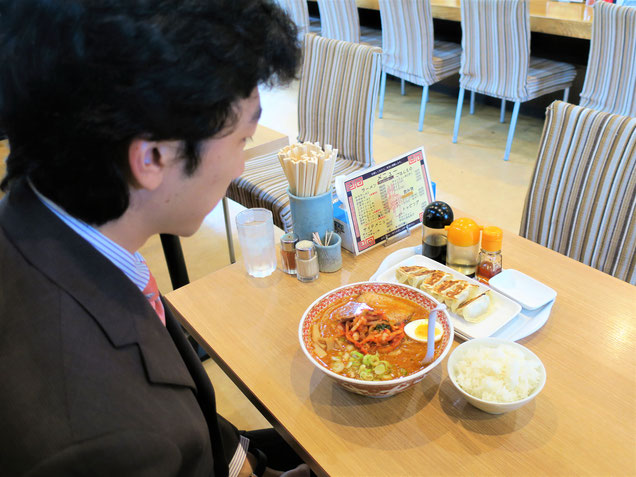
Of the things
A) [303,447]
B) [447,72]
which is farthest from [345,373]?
[447,72]

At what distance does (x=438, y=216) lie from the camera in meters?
1.23

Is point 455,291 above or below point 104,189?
below

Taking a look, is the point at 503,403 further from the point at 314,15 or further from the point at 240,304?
the point at 314,15

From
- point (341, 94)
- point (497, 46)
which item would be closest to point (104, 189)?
point (341, 94)

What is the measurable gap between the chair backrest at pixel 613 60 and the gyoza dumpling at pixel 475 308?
2.36 metres

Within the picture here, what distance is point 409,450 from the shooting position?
810mm

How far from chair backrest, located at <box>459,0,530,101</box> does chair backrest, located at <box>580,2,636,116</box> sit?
38 centimetres

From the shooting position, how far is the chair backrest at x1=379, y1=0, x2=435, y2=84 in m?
3.51

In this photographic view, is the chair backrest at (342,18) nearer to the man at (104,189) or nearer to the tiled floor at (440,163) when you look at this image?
the tiled floor at (440,163)

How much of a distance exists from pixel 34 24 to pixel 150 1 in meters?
0.14

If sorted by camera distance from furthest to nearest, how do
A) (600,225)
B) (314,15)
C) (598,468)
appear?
(314,15) → (600,225) → (598,468)

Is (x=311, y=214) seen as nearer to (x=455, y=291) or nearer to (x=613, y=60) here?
(x=455, y=291)

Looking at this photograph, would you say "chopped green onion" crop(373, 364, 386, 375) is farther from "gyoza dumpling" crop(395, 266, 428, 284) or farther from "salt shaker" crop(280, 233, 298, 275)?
"salt shaker" crop(280, 233, 298, 275)

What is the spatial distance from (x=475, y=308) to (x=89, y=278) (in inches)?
29.9
